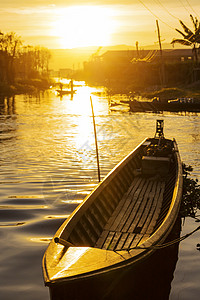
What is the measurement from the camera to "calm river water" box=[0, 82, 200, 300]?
980 centimetres

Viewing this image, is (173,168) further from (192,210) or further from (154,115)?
(154,115)

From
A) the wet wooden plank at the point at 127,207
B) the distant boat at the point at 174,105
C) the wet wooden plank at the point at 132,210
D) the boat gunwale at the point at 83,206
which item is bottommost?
the wet wooden plank at the point at 132,210

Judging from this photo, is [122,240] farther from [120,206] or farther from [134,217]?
[120,206]

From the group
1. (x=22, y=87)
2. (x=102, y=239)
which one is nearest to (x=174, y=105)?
(x=102, y=239)

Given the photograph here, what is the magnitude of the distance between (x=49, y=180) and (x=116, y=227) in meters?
9.16

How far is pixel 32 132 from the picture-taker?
39.1 m

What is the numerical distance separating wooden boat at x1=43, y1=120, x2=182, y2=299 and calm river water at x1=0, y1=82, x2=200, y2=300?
1.63 m

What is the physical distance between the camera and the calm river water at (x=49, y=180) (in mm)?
9797

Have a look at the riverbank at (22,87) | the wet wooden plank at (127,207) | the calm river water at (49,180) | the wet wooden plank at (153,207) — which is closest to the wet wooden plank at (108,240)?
the wet wooden plank at (127,207)

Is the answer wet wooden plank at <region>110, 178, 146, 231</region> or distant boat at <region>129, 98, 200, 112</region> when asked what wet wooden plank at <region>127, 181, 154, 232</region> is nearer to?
wet wooden plank at <region>110, 178, 146, 231</region>

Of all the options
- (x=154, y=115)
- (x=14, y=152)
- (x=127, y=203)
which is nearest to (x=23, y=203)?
(x=127, y=203)

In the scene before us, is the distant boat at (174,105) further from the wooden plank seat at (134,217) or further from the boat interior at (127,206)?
the wooden plank seat at (134,217)

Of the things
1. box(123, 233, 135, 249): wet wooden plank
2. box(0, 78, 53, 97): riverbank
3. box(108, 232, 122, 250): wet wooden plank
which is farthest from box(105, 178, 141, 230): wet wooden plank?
box(0, 78, 53, 97): riverbank

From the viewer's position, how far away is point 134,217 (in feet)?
38.1
